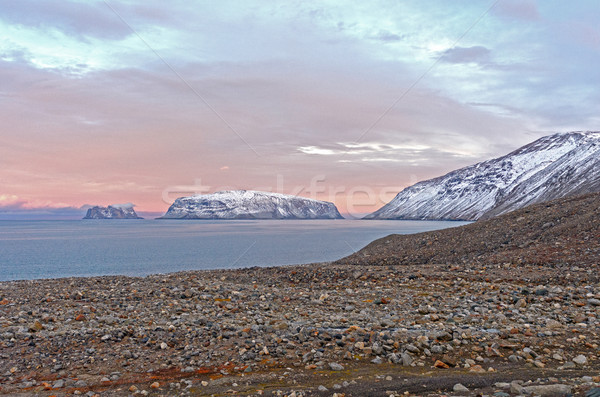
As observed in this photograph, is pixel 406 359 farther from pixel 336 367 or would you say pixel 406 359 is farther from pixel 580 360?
pixel 580 360

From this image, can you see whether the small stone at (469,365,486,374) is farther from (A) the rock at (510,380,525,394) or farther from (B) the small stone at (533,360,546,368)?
(B) the small stone at (533,360,546,368)

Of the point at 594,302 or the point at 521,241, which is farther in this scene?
the point at 521,241

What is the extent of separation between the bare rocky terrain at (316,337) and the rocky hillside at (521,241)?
353 cm

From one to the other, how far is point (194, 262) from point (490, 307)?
5258 centimetres

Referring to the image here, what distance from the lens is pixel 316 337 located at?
37.3 feet

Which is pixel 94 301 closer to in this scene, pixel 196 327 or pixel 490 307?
pixel 196 327

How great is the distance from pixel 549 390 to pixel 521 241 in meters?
25.5

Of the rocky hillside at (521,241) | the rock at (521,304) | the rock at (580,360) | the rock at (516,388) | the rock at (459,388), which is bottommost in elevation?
the rock at (459,388)

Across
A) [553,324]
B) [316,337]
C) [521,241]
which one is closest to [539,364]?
[553,324]

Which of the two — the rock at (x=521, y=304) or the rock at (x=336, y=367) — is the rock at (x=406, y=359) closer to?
the rock at (x=336, y=367)

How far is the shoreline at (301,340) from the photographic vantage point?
883 cm

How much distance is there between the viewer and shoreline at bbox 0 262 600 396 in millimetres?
8828

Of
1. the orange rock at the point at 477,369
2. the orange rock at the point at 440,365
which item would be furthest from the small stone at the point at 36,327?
the orange rock at the point at 477,369

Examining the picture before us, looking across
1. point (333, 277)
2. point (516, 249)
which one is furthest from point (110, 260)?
point (516, 249)
